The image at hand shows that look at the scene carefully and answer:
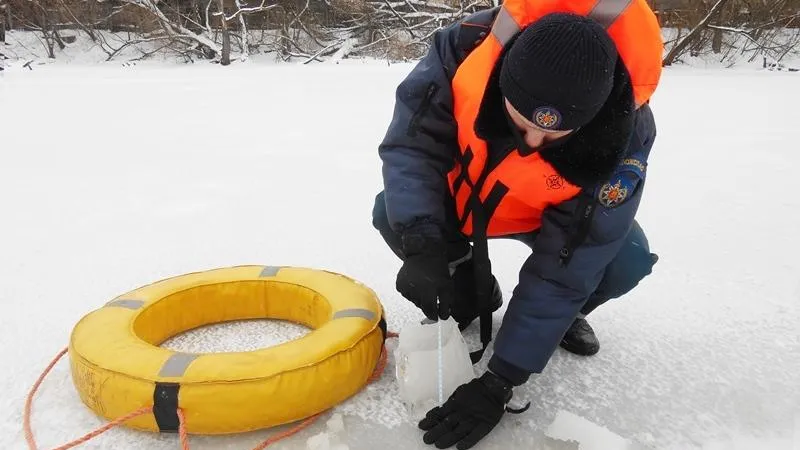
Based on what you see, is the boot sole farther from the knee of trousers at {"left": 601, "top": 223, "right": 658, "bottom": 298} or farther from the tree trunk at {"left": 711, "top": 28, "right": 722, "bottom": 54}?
the tree trunk at {"left": 711, "top": 28, "right": 722, "bottom": 54}

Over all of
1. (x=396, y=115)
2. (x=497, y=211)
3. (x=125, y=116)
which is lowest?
(x=125, y=116)

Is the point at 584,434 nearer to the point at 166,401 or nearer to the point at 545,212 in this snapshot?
the point at 545,212

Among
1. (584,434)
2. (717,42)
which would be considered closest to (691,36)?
(717,42)

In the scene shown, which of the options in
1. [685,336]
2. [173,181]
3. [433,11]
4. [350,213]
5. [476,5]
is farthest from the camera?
→ [433,11]

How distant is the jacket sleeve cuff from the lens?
1.42 meters

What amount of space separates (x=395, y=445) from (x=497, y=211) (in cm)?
60

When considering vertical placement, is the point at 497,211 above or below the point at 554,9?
below

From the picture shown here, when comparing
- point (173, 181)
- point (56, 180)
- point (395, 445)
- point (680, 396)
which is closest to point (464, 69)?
point (395, 445)

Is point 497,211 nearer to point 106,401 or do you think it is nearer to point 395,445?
point 395,445

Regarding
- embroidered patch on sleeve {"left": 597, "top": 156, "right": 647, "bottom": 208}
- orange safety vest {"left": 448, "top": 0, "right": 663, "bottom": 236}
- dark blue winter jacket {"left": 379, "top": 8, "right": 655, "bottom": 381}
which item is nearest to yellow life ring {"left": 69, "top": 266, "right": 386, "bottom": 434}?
dark blue winter jacket {"left": 379, "top": 8, "right": 655, "bottom": 381}

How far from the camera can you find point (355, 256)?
2.46 metres

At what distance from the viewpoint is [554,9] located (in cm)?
120

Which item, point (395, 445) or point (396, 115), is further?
point (396, 115)

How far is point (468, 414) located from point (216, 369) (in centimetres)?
56
